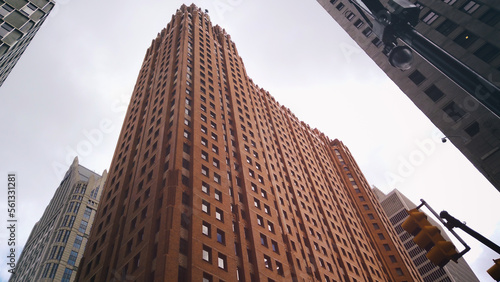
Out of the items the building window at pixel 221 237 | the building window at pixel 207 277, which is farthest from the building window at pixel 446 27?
the building window at pixel 207 277

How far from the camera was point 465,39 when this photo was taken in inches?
1101

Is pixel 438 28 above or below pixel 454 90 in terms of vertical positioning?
above

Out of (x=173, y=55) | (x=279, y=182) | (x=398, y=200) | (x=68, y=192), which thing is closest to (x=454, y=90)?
(x=279, y=182)

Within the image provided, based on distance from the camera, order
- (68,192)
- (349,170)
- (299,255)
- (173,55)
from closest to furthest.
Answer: (299,255)
(173,55)
(349,170)
(68,192)

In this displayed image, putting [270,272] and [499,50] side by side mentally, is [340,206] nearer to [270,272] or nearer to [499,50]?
[270,272]

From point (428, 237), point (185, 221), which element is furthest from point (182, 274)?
point (428, 237)

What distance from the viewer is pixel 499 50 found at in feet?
83.9

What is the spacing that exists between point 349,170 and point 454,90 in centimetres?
6437

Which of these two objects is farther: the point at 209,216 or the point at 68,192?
the point at 68,192

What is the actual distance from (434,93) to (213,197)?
945 inches

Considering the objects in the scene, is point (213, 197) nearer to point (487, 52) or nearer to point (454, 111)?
point (454, 111)

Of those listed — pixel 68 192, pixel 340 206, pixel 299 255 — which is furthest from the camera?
pixel 68 192

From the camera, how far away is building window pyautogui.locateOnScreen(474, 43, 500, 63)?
84.4 ft

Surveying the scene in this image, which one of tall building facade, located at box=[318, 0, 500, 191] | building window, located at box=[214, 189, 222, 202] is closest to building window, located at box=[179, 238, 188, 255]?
building window, located at box=[214, 189, 222, 202]
